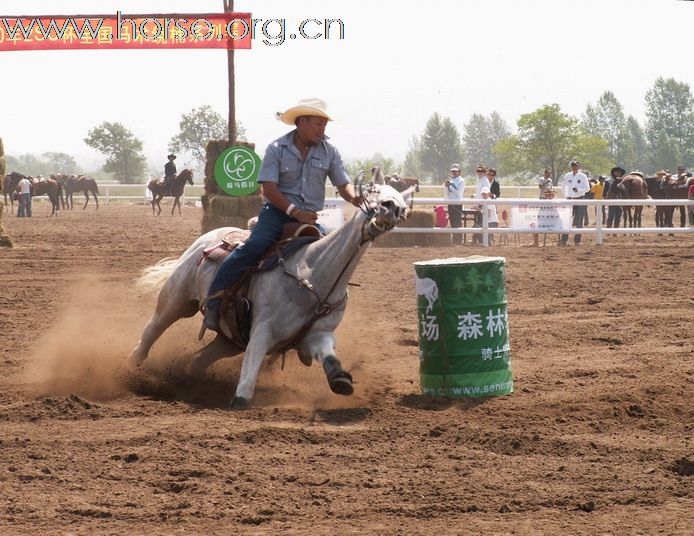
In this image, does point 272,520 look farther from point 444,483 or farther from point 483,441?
point 483,441

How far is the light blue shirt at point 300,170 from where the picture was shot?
23.6 feet

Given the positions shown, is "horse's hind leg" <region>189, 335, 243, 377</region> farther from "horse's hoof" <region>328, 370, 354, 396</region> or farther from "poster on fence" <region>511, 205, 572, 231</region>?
"poster on fence" <region>511, 205, 572, 231</region>

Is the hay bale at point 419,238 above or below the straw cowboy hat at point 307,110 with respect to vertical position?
below

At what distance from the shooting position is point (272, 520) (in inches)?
177

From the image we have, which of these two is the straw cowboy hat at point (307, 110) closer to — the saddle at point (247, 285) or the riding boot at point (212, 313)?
the saddle at point (247, 285)

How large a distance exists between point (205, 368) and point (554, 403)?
2727mm

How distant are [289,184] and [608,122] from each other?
148 meters

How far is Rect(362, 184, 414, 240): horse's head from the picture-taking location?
6.48m

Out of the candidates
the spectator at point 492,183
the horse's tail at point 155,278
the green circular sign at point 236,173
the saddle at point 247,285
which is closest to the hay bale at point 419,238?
the green circular sign at point 236,173

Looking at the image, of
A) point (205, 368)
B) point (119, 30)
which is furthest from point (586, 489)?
point (119, 30)

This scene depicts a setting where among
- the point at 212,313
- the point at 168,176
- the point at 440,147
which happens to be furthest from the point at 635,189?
the point at 440,147

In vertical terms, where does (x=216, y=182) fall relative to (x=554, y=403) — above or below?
above

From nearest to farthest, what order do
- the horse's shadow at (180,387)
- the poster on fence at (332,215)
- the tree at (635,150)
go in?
the horse's shadow at (180,387), the poster on fence at (332,215), the tree at (635,150)

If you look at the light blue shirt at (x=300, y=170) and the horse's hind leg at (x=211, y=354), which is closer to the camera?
the light blue shirt at (x=300, y=170)
